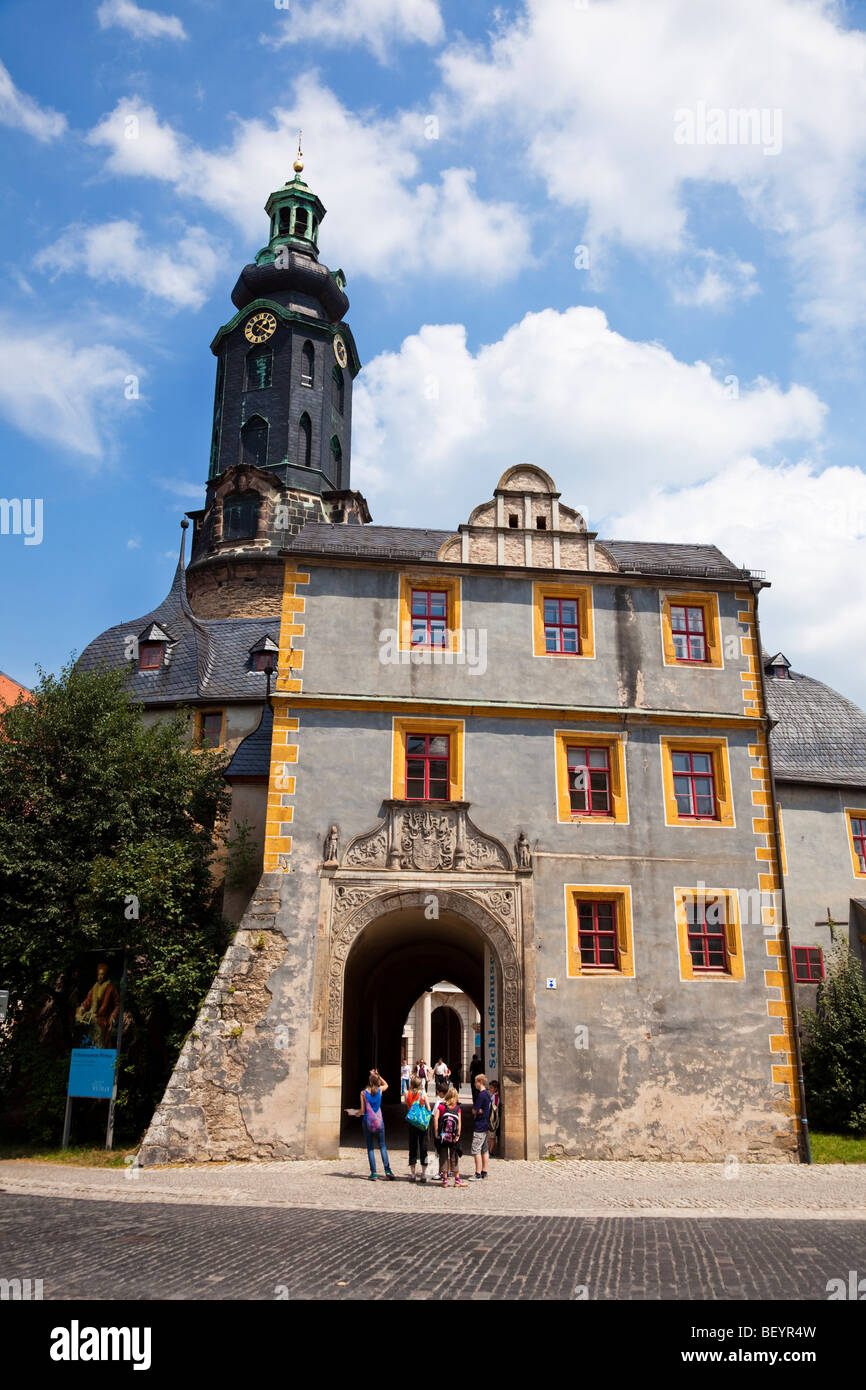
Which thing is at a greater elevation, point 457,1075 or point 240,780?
point 240,780

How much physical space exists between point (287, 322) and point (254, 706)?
83.4 feet

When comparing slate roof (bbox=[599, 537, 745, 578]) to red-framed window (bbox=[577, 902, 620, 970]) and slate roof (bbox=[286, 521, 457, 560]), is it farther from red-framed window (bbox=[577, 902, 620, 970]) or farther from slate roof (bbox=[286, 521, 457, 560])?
red-framed window (bbox=[577, 902, 620, 970])

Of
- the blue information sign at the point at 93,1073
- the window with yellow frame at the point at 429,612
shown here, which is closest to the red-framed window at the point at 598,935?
the window with yellow frame at the point at 429,612

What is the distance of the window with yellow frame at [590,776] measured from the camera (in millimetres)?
21516

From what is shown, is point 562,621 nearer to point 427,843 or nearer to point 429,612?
point 429,612

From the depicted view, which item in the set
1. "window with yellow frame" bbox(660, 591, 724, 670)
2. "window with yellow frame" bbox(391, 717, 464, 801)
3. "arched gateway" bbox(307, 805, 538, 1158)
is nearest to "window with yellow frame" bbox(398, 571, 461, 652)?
"window with yellow frame" bbox(391, 717, 464, 801)

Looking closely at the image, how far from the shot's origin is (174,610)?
3148 cm

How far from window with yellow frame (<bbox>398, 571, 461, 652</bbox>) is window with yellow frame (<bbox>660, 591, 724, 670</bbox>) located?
467 cm

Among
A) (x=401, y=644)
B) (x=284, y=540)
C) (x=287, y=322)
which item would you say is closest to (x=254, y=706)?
(x=401, y=644)

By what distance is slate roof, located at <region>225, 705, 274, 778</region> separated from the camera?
78.3 ft

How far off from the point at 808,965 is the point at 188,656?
18445 millimetres

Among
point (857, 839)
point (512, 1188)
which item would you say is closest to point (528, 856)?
point (512, 1188)

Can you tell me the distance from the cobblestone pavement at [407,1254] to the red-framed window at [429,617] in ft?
38.9
